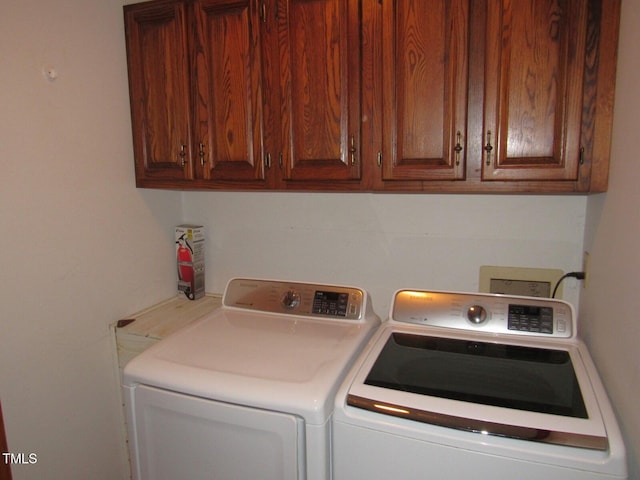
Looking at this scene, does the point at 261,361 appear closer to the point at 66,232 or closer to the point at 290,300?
the point at 290,300

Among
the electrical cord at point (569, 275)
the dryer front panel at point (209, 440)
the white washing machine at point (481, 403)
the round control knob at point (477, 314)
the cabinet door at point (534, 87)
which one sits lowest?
the dryer front panel at point (209, 440)

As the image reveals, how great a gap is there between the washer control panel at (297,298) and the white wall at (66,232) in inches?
18.9

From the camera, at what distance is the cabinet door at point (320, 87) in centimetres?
133

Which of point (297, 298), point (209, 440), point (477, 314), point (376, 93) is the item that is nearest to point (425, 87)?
point (376, 93)

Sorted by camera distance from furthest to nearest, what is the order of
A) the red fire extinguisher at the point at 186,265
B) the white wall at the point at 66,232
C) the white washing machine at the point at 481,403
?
the red fire extinguisher at the point at 186,265, the white wall at the point at 66,232, the white washing machine at the point at 481,403

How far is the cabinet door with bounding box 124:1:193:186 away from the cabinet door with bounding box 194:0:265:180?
7cm

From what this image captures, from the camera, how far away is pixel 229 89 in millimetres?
1492

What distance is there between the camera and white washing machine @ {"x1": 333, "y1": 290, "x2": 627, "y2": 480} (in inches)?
34.8

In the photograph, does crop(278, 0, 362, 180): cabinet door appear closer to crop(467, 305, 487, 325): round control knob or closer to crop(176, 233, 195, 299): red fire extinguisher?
crop(467, 305, 487, 325): round control knob

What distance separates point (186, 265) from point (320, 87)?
1.06 metres

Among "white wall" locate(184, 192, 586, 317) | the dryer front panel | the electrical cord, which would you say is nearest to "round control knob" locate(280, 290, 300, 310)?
"white wall" locate(184, 192, 586, 317)

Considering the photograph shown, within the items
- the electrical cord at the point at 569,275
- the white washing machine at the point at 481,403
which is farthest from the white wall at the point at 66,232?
the electrical cord at the point at 569,275

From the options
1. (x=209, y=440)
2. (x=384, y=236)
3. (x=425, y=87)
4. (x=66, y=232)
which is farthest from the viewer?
(x=384, y=236)

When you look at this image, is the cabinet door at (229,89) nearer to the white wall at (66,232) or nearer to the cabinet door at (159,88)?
the cabinet door at (159,88)
